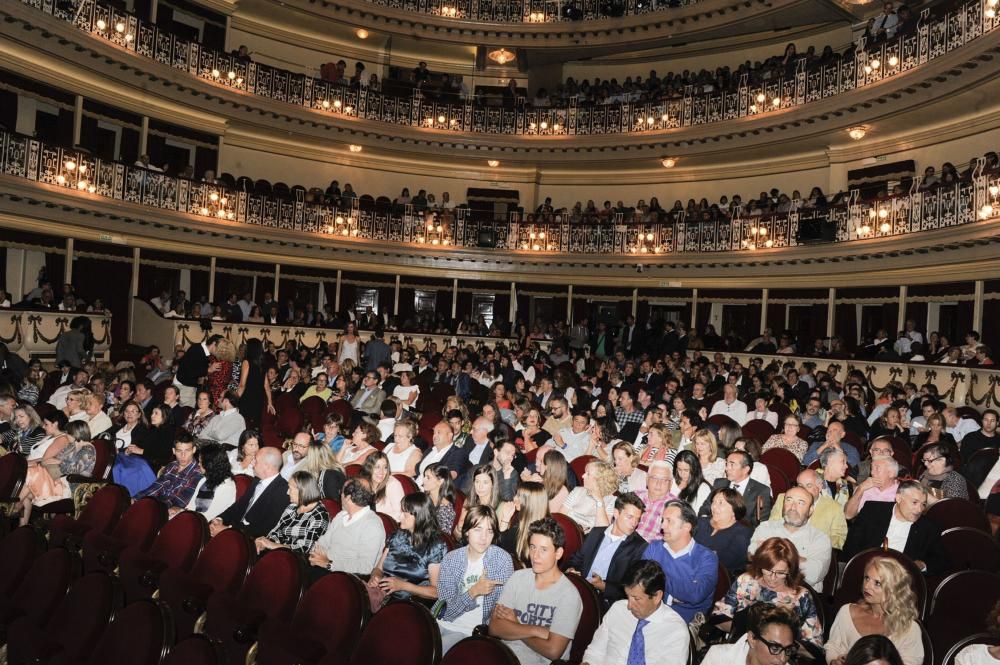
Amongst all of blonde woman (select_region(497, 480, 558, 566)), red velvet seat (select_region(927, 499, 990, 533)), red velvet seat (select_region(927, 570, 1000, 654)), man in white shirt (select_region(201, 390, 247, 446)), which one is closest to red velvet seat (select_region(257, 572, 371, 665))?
blonde woman (select_region(497, 480, 558, 566))

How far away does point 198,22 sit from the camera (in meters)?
23.8

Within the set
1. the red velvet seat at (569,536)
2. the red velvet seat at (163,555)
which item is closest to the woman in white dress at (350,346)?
the red velvet seat at (163,555)

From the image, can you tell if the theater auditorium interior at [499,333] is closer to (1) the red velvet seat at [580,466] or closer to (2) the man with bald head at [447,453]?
(2) the man with bald head at [447,453]

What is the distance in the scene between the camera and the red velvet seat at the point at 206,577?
5.21 m

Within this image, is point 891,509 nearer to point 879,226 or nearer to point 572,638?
point 572,638

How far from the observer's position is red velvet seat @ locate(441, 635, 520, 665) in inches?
146

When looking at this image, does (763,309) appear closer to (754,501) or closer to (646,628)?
(754,501)

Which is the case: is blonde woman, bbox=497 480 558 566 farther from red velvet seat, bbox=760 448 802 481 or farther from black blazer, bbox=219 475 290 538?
red velvet seat, bbox=760 448 802 481

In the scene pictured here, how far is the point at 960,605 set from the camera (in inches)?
196

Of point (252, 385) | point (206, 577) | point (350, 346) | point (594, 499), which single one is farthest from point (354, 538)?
point (350, 346)

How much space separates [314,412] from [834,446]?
22.6 feet

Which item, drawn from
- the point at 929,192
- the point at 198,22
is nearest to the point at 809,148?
the point at 929,192

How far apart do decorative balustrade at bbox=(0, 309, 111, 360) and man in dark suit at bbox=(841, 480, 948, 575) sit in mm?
14331

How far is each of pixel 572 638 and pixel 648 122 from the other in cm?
2162
